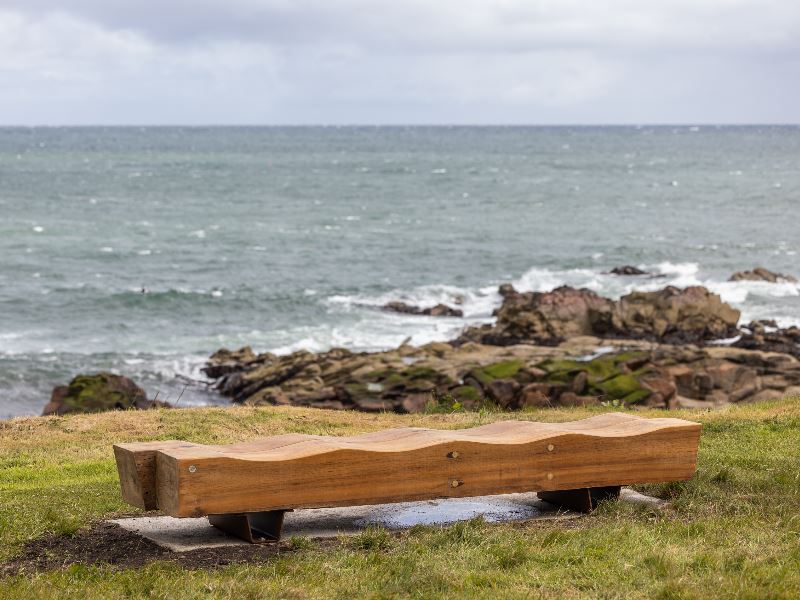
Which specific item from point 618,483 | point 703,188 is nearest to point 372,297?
point 618,483

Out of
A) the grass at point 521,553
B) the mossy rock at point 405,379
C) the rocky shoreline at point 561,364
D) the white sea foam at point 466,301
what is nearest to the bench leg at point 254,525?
the grass at point 521,553

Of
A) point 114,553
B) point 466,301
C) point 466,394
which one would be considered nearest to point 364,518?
point 114,553

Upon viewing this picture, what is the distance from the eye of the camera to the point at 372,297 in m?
40.0

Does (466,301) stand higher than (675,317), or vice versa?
(675,317)

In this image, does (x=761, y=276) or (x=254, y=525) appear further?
(x=761, y=276)

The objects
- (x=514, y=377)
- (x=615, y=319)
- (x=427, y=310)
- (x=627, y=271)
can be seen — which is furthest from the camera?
(x=627, y=271)

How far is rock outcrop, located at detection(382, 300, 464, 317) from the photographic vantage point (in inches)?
1411

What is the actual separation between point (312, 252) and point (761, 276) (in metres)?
19.1

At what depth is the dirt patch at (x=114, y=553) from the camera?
691 centimetres

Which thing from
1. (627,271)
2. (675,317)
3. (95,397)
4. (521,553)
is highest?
(521,553)

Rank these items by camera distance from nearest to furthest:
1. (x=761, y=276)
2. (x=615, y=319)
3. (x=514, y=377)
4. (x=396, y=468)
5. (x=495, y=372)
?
1. (x=396, y=468)
2. (x=514, y=377)
3. (x=495, y=372)
4. (x=615, y=319)
5. (x=761, y=276)

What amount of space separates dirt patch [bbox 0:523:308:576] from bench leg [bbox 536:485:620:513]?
2.14 m

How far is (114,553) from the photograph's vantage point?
7.16 metres

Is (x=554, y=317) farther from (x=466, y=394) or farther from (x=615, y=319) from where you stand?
(x=466, y=394)
